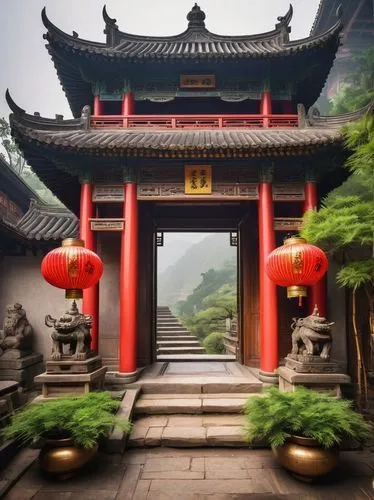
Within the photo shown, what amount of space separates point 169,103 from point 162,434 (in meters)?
7.65

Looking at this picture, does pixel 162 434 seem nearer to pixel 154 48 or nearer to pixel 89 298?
pixel 89 298

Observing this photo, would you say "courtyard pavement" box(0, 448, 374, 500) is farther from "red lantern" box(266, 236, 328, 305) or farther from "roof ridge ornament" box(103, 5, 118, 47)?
"roof ridge ornament" box(103, 5, 118, 47)

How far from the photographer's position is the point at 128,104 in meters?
8.23

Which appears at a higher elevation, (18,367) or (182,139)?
(182,139)

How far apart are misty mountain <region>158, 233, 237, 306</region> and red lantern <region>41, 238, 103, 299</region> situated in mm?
64053

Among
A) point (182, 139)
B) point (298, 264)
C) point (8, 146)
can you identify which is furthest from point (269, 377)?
point (8, 146)

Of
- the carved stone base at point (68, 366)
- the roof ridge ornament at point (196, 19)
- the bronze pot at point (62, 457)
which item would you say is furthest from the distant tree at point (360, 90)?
the bronze pot at point (62, 457)

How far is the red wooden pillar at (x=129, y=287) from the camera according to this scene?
6445 mm

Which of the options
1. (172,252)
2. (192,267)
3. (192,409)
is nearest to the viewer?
(192,409)

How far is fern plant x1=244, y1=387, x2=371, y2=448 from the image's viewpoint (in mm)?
3891

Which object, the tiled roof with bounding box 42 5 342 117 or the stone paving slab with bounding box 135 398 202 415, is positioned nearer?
the stone paving slab with bounding box 135 398 202 415

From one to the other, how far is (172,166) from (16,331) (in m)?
5.07

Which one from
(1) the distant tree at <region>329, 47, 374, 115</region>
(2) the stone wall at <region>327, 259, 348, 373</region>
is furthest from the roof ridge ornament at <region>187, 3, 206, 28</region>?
(2) the stone wall at <region>327, 259, 348, 373</region>

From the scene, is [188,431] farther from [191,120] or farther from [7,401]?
[191,120]
